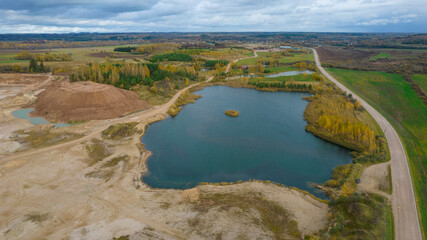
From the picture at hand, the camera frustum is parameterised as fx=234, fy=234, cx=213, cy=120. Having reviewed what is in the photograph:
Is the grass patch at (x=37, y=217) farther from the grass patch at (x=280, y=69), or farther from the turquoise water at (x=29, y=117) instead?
the grass patch at (x=280, y=69)

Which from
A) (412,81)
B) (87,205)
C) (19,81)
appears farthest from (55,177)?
(412,81)

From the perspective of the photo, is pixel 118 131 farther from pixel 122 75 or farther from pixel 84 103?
pixel 122 75

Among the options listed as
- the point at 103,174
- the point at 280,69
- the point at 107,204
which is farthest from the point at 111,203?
the point at 280,69

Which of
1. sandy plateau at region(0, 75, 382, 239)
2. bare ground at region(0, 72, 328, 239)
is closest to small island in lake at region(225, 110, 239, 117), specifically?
sandy plateau at region(0, 75, 382, 239)

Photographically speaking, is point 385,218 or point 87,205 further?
point 87,205

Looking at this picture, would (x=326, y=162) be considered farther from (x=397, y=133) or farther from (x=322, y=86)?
(x=322, y=86)

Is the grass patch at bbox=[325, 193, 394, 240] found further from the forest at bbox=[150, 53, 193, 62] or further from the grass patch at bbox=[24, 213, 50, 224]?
the forest at bbox=[150, 53, 193, 62]

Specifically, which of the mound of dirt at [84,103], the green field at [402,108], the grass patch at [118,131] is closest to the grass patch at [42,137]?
the grass patch at [118,131]
